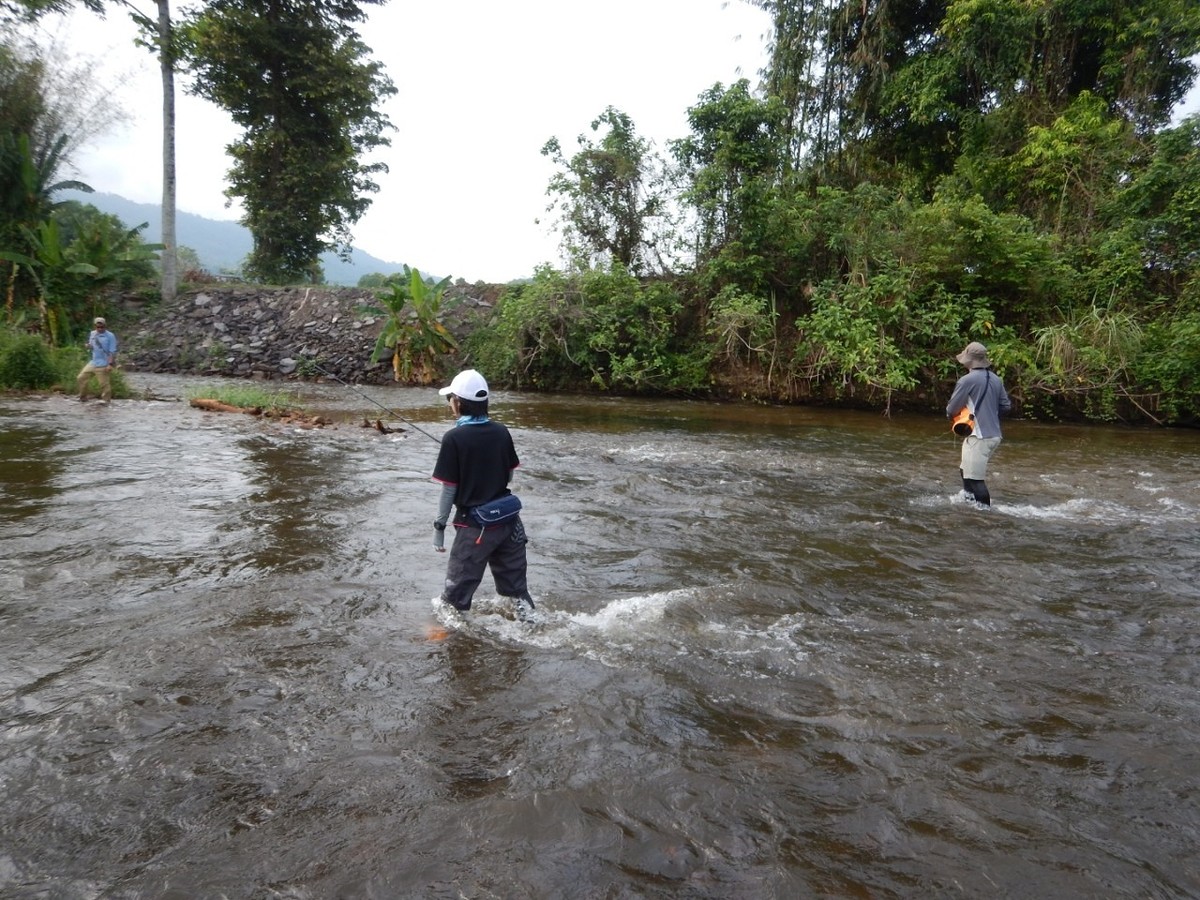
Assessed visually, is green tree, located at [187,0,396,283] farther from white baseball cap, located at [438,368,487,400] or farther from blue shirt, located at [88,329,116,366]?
white baseball cap, located at [438,368,487,400]

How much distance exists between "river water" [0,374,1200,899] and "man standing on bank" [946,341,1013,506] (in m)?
0.37

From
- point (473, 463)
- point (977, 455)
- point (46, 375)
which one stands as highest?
point (977, 455)

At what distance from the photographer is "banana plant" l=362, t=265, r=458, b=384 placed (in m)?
19.8

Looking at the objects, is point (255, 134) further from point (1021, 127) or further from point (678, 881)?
point (678, 881)

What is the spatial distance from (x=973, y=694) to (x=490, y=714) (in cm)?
259

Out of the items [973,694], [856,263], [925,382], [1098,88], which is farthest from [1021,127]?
[973,694]

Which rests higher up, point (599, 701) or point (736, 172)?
point (736, 172)

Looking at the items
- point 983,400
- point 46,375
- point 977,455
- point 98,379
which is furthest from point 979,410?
point 46,375

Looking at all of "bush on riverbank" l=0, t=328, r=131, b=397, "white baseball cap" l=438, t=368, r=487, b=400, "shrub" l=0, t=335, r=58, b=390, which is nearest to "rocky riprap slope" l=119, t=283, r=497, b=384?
"bush on riverbank" l=0, t=328, r=131, b=397

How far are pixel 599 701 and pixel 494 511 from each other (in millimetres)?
1467

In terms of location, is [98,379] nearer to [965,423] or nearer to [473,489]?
[473,489]

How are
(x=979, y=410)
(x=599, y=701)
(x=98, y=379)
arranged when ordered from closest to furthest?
(x=599, y=701) → (x=979, y=410) → (x=98, y=379)

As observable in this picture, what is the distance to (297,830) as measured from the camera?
2.82 metres

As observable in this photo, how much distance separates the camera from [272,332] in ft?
75.7
